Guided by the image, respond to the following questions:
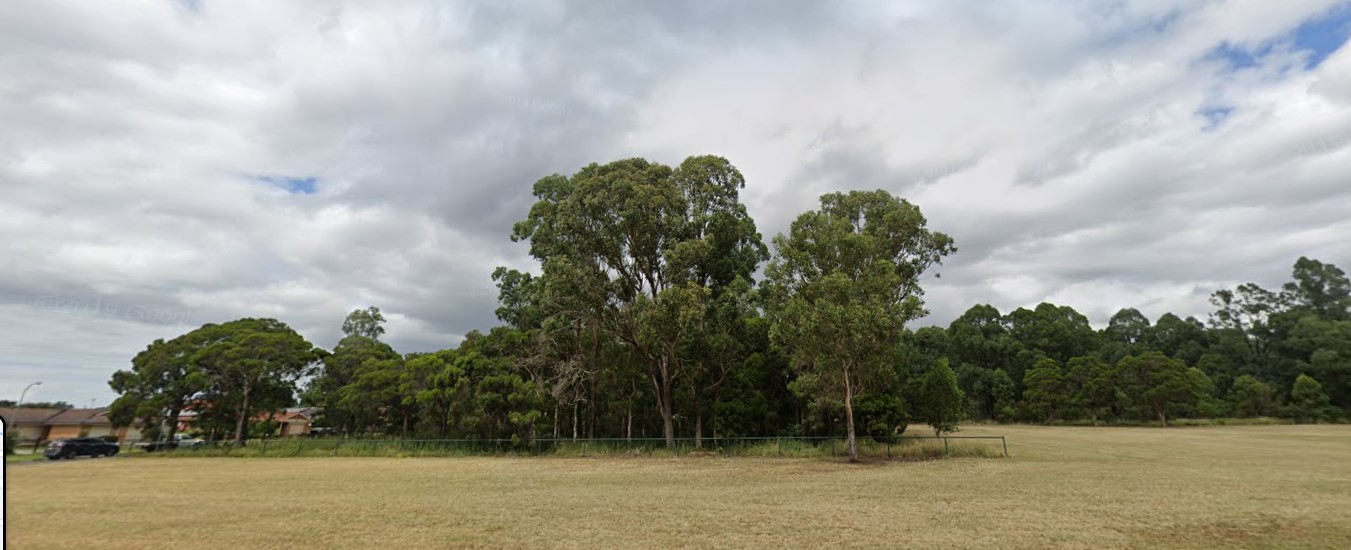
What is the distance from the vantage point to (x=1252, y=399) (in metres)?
62.2

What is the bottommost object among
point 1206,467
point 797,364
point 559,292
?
point 1206,467

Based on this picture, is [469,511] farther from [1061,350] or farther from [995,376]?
[1061,350]

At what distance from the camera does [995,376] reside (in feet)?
243

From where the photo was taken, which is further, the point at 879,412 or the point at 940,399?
the point at 940,399

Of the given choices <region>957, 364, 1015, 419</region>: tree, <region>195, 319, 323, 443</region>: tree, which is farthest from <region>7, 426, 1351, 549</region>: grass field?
<region>957, 364, 1015, 419</region>: tree

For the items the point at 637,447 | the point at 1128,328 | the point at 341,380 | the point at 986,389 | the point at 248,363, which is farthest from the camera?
the point at 1128,328

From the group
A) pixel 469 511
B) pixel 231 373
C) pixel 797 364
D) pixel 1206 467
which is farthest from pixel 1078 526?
pixel 231 373

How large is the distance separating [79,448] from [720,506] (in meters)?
44.5

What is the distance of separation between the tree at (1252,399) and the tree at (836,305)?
59.7 m

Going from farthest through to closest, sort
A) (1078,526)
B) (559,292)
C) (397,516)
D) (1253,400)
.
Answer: (1253,400)
(559,292)
(397,516)
(1078,526)

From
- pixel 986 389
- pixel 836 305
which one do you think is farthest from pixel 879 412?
pixel 986 389

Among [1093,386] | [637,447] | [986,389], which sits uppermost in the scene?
[1093,386]

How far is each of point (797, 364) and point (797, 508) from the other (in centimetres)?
1543

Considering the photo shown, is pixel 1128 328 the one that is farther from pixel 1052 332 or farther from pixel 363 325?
pixel 363 325
